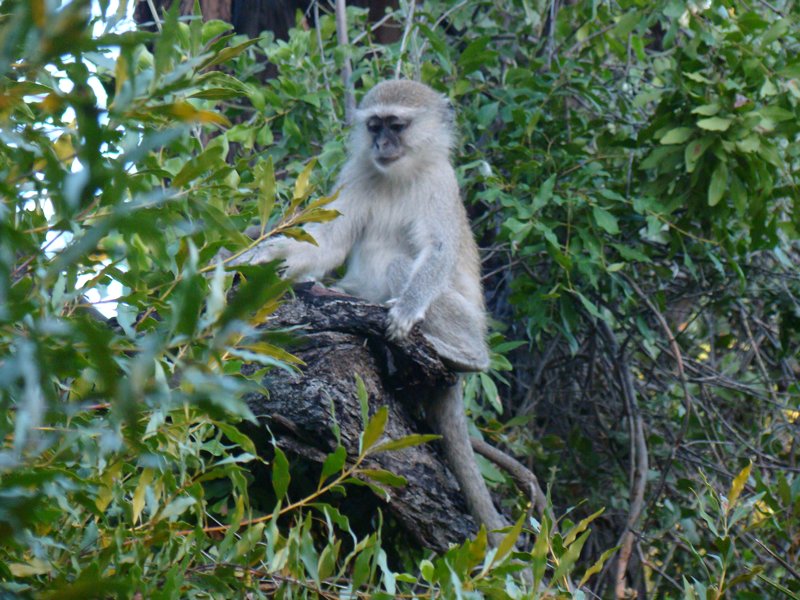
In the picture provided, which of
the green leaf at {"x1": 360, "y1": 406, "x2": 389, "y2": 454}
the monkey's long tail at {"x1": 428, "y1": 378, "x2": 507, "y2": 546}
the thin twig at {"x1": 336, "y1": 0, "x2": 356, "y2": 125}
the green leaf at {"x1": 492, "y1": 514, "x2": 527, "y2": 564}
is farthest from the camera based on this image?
the thin twig at {"x1": 336, "y1": 0, "x2": 356, "y2": 125}

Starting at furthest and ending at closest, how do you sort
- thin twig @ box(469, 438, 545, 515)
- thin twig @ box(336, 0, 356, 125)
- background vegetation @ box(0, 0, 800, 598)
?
1. thin twig @ box(336, 0, 356, 125)
2. thin twig @ box(469, 438, 545, 515)
3. background vegetation @ box(0, 0, 800, 598)

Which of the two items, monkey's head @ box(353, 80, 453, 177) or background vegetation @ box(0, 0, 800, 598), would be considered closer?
background vegetation @ box(0, 0, 800, 598)

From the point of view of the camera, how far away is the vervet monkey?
5.51m

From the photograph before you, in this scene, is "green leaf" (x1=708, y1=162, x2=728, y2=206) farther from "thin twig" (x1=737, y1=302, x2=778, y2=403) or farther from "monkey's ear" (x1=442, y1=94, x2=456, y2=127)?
"monkey's ear" (x1=442, y1=94, x2=456, y2=127)

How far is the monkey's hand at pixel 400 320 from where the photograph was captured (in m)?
4.75

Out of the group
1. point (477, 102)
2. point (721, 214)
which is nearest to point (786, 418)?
point (721, 214)

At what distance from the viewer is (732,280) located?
6246 mm

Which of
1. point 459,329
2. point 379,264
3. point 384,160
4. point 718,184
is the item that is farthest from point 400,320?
point 718,184

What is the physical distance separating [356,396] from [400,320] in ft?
1.98

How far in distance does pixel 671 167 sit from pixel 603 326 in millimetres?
1177

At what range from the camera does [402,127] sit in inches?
231

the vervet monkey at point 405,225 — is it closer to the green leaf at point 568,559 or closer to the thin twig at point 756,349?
the thin twig at point 756,349

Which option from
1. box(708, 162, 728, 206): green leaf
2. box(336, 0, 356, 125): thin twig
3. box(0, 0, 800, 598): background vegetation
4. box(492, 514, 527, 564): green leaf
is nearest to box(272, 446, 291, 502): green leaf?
box(0, 0, 800, 598): background vegetation

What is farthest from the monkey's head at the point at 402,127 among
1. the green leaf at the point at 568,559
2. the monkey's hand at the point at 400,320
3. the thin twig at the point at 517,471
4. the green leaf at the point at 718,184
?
the green leaf at the point at 568,559
